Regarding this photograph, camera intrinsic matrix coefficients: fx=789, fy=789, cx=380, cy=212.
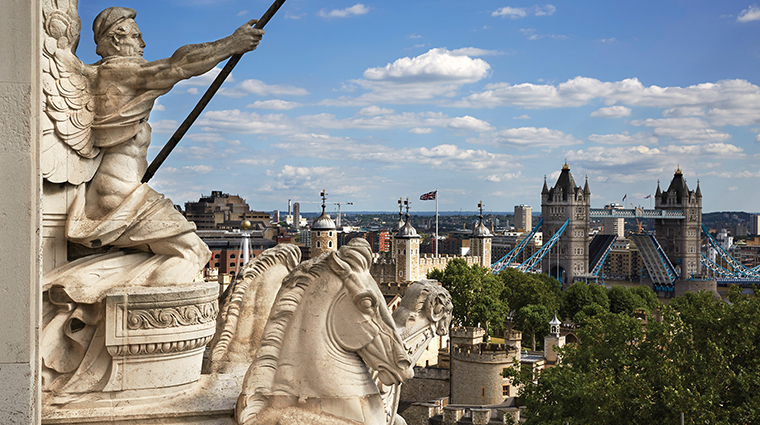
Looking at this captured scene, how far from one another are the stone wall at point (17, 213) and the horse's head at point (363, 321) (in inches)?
81.9

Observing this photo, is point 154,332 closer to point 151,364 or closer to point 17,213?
point 151,364

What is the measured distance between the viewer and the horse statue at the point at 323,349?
5707mm

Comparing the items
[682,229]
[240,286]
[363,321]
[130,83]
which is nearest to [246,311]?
[240,286]

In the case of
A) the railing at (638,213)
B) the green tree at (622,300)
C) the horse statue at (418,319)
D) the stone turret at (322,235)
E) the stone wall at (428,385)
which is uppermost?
the railing at (638,213)

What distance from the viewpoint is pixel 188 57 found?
6.42 meters

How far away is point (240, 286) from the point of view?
726cm

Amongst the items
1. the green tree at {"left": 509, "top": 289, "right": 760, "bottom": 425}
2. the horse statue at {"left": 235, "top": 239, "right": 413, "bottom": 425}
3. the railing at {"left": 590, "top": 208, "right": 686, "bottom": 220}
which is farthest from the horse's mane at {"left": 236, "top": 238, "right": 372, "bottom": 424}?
the railing at {"left": 590, "top": 208, "right": 686, "bottom": 220}

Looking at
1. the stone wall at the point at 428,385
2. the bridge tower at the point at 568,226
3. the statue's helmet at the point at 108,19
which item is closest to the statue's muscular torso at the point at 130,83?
the statue's helmet at the point at 108,19

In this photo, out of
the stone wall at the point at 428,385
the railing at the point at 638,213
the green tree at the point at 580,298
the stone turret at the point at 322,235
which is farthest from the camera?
the railing at the point at 638,213

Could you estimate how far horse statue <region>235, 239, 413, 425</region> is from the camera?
571 centimetres

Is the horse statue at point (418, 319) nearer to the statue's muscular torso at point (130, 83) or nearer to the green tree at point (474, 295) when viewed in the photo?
the statue's muscular torso at point (130, 83)

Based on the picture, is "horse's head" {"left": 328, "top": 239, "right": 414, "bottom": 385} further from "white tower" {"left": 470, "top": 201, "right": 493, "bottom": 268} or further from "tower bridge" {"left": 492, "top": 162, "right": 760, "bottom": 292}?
"tower bridge" {"left": 492, "top": 162, "right": 760, "bottom": 292}

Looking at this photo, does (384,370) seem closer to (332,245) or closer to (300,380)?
(300,380)

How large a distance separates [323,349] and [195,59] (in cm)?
260
